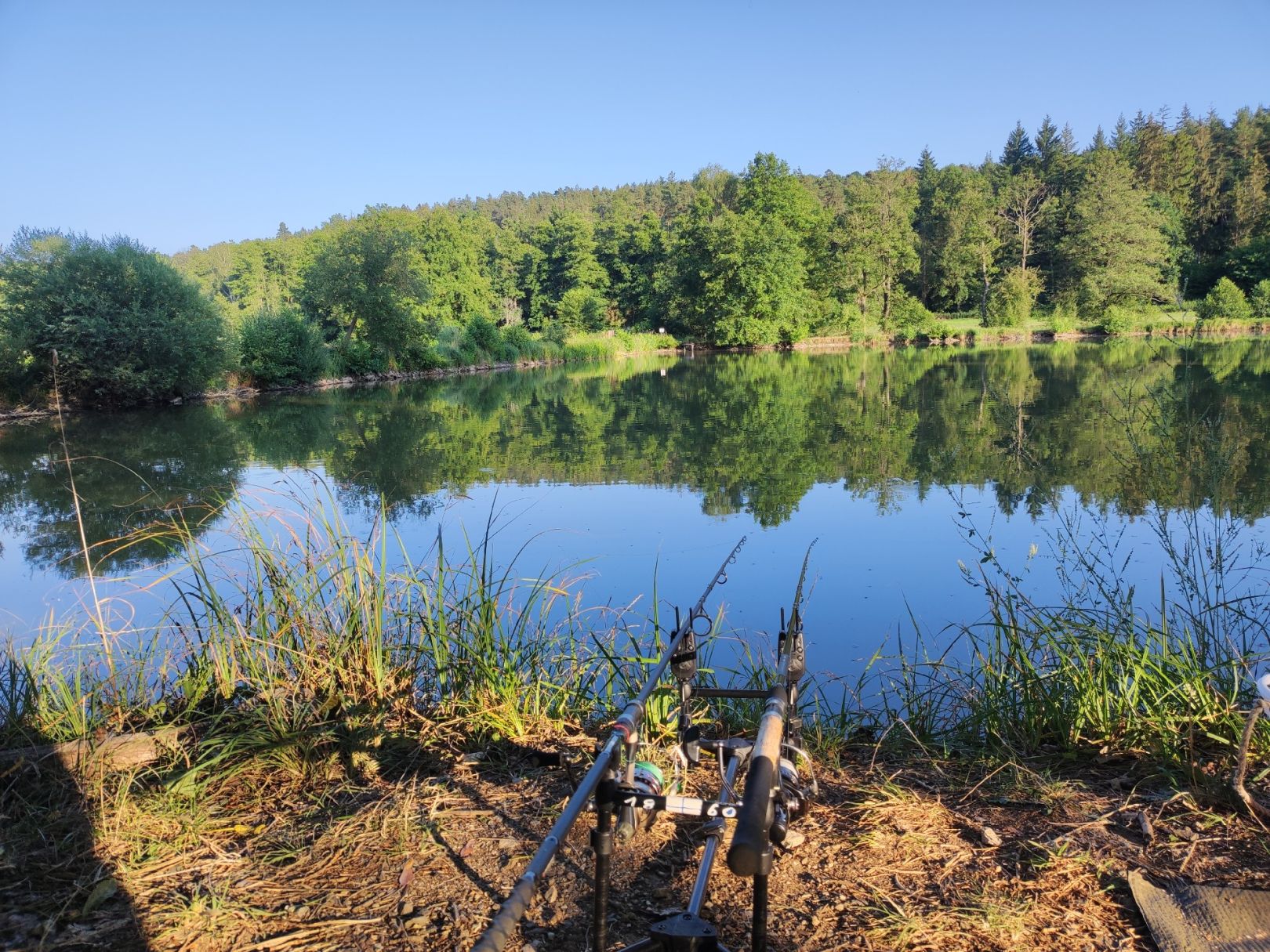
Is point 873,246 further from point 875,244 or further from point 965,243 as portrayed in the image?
point 965,243

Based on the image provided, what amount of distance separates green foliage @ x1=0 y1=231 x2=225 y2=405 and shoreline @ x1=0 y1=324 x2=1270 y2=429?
118 centimetres

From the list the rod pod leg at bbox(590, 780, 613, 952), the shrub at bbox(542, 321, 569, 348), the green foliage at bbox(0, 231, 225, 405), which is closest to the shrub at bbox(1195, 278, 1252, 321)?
the shrub at bbox(542, 321, 569, 348)

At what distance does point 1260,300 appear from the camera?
34.7m

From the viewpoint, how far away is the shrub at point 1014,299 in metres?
47.7

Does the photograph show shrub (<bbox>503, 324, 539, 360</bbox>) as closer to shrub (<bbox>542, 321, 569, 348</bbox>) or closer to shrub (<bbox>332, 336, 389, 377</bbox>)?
shrub (<bbox>542, 321, 569, 348</bbox>)

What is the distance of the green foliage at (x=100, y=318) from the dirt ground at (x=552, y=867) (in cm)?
2374

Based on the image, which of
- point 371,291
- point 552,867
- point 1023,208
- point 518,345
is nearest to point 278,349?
point 371,291

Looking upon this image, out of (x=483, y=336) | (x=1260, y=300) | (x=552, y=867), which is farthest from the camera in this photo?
(x=483, y=336)

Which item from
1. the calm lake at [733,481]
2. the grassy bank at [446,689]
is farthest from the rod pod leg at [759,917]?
the calm lake at [733,481]

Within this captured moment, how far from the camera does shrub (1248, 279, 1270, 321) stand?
3616 cm

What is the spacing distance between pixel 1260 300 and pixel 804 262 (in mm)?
25777

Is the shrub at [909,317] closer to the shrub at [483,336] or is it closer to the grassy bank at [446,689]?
the shrub at [483,336]

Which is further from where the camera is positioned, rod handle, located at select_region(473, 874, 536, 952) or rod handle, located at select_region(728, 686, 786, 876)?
rod handle, located at select_region(728, 686, 786, 876)

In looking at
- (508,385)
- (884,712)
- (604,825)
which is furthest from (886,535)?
(508,385)
